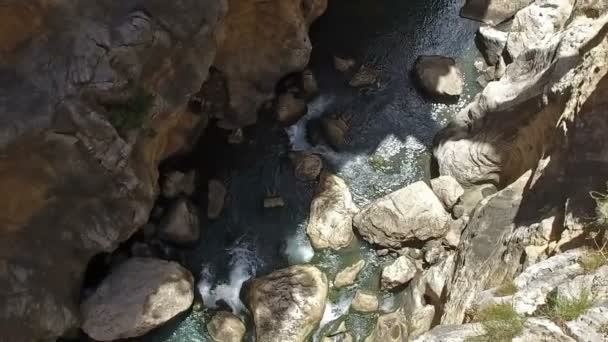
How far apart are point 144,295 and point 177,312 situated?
59 cm

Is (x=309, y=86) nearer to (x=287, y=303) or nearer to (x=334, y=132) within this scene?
(x=334, y=132)

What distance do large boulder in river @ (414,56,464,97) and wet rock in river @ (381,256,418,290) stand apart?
143 inches

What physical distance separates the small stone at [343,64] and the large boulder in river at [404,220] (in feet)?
10.4

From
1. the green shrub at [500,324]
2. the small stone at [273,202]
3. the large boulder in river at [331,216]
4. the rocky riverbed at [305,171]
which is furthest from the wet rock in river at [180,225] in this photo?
the green shrub at [500,324]

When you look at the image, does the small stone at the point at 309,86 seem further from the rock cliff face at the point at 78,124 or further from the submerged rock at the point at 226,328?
the submerged rock at the point at 226,328

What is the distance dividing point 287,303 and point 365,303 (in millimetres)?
1262

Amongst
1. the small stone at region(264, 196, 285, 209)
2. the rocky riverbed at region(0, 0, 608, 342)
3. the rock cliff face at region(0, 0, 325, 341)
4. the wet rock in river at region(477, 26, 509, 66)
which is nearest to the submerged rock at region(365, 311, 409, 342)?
the rocky riverbed at region(0, 0, 608, 342)

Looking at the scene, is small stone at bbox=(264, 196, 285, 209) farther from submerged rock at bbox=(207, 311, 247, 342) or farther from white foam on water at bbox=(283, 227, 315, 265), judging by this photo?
submerged rock at bbox=(207, 311, 247, 342)

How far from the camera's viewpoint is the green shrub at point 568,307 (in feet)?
16.3

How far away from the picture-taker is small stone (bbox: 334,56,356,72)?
11.9 meters

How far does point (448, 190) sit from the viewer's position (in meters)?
10.3

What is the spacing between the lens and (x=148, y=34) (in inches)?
307

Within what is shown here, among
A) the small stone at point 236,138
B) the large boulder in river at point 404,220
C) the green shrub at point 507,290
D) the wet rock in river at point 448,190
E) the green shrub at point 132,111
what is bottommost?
the small stone at point 236,138

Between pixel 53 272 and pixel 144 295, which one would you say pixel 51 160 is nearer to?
pixel 53 272
